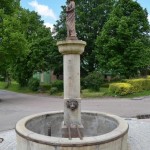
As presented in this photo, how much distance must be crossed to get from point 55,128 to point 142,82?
19.7 meters

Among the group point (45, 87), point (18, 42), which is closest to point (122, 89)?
point (18, 42)

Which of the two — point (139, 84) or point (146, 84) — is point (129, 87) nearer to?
point (139, 84)

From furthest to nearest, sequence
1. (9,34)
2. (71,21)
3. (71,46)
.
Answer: (9,34) < (71,21) < (71,46)

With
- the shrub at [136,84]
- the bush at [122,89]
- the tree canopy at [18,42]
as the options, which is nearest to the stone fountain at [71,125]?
the tree canopy at [18,42]

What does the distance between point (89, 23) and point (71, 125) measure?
29.6 metres

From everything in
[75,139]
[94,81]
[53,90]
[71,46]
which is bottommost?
[75,139]

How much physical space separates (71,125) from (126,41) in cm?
2336

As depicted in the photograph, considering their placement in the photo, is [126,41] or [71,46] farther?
[126,41]

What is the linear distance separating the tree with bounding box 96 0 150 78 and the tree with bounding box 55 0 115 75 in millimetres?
3850

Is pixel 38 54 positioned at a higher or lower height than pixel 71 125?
higher

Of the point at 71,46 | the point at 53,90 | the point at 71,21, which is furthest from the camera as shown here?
the point at 53,90

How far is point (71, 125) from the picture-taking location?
8.70 m

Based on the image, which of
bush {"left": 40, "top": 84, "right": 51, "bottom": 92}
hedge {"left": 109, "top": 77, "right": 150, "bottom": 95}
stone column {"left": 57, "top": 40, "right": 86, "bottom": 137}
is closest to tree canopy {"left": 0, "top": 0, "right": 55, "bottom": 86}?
bush {"left": 40, "top": 84, "right": 51, "bottom": 92}

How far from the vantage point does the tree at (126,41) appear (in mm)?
30250
